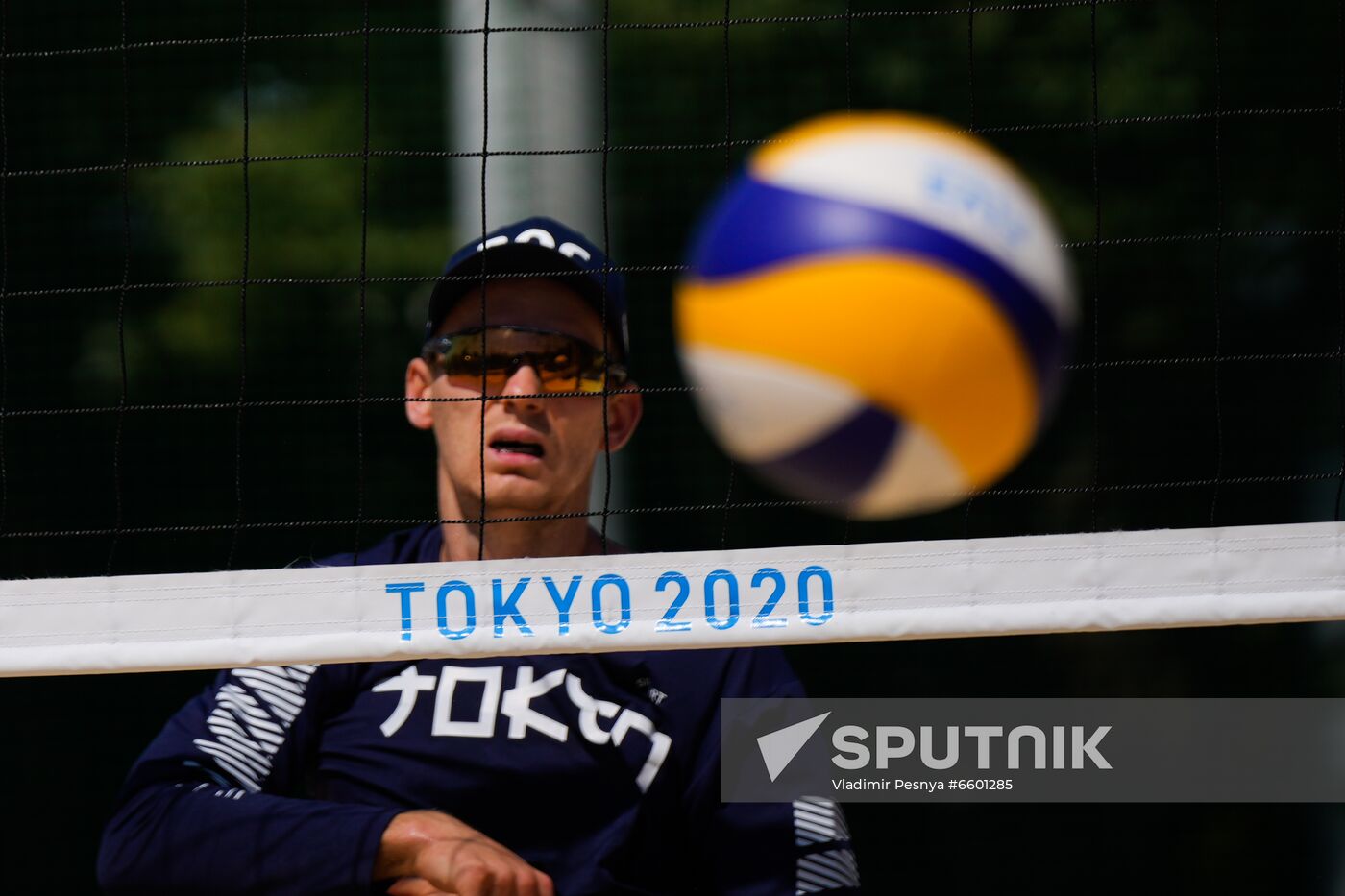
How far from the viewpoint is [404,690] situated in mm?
2389

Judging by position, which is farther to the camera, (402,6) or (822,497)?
(402,6)

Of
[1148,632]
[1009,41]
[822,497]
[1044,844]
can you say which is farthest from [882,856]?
[822,497]

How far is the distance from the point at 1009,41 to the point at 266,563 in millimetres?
2873

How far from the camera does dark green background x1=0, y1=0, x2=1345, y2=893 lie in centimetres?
495

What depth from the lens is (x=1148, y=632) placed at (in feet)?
16.9

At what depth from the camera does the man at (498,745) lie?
2223mm

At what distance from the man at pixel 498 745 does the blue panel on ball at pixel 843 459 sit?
361mm

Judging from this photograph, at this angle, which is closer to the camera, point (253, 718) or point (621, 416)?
point (253, 718)

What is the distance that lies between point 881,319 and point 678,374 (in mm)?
3066

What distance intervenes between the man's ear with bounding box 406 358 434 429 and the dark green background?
232cm

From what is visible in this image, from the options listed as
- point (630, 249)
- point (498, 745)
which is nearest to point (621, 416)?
point (498, 745)

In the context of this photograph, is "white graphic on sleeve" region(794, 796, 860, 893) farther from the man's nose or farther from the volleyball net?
the volleyball net

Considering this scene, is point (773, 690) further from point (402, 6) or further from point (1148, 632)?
point (402, 6)

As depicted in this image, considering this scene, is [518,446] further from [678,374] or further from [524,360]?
[678,374]
